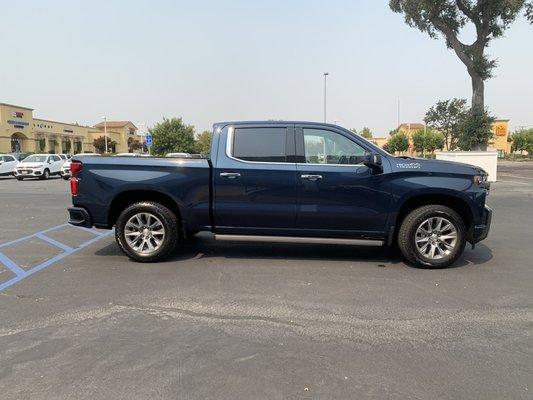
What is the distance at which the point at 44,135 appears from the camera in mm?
74688

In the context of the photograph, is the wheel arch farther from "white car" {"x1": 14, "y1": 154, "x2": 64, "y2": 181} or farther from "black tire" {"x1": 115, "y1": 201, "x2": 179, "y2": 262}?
"white car" {"x1": 14, "y1": 154, "x2": 64, "y2": 181}

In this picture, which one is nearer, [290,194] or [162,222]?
[290,194]

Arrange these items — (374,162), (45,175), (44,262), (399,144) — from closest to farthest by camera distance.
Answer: (374,162), (44,262), (45,175), (399,144)

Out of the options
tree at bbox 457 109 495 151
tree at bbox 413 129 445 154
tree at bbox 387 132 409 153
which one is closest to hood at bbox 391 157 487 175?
tree at bbox 457 109 495 151

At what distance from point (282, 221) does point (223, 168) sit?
1.10 meters

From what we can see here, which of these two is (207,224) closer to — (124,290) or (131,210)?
(131,210)

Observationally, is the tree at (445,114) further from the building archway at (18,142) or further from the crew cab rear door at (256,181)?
the building archway at (18,142)

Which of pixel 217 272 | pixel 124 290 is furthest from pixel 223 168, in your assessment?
pixel 124 290

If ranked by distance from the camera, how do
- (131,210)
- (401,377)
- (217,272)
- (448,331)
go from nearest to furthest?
(401,377)
(448,331)
(217,272)
(131,210)

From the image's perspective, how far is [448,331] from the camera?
410cm

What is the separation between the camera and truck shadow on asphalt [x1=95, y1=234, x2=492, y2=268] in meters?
6.68

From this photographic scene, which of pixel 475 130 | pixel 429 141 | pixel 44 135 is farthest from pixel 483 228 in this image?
pixel 44 135

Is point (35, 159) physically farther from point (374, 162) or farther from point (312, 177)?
point (374, 162)

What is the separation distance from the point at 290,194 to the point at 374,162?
47.1 inches
